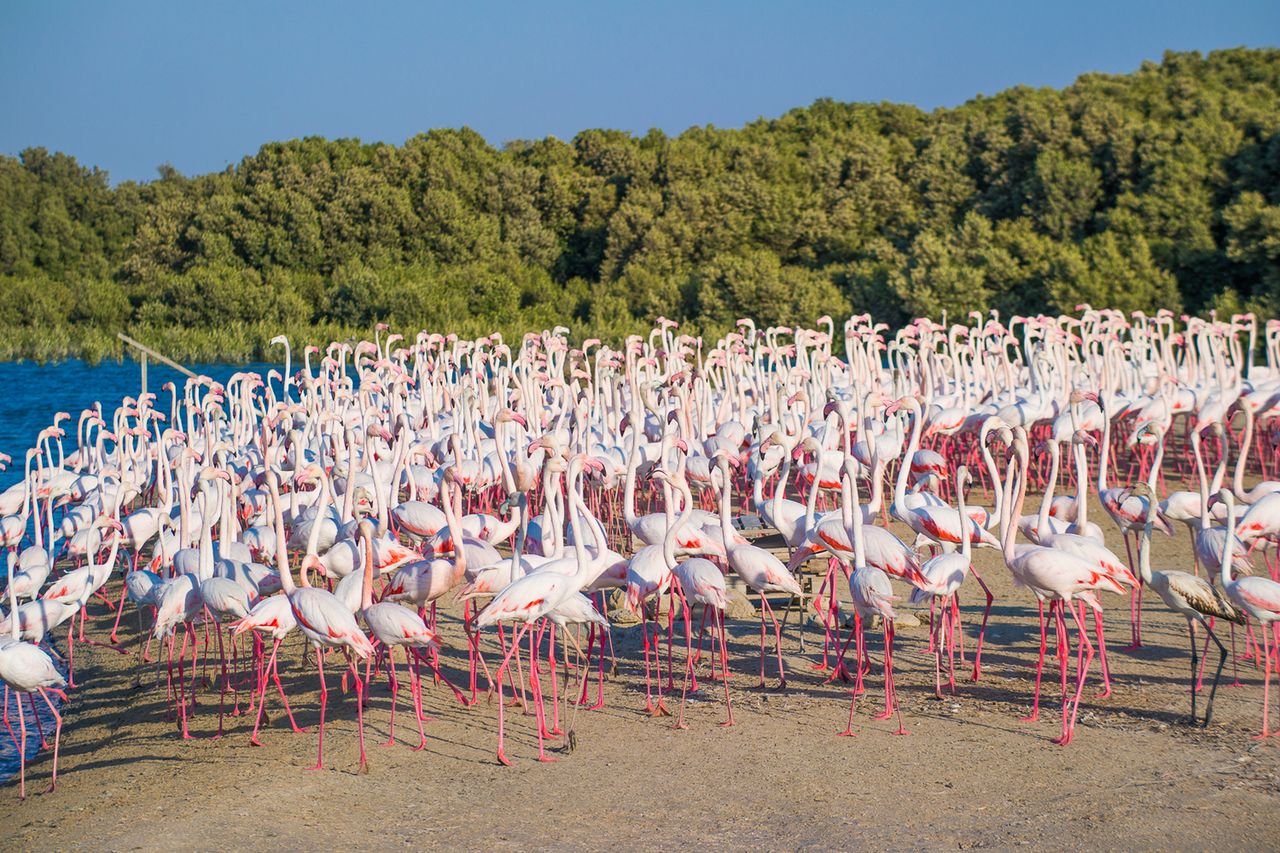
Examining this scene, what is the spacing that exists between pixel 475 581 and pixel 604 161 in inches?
1434

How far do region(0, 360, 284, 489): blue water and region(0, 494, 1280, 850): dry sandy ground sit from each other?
1403cm

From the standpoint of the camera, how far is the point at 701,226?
38.2 m

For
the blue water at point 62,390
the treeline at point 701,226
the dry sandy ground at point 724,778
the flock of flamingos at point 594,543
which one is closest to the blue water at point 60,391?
the blue water at point 62,390

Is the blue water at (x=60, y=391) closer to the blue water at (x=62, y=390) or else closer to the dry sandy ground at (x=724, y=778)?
the blue water at (x=62, y=390)

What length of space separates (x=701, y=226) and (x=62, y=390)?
62.5ft

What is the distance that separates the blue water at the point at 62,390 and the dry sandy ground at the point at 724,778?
1403 centimetres

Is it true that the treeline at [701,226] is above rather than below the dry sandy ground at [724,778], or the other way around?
above

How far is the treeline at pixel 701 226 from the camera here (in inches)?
1137

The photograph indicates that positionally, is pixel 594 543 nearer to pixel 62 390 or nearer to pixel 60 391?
pixel 60 391

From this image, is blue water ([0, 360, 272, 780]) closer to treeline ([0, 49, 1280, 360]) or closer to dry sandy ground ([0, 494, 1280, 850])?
treeline ([0, 49, 1280, 360])

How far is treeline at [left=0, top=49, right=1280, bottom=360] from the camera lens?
28891mm

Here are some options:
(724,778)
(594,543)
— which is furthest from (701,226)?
(724,778)

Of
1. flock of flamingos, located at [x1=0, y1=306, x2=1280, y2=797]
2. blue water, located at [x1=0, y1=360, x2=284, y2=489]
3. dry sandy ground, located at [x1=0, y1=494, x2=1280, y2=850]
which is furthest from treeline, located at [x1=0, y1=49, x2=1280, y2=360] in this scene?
dry sandy ground, located at [x1=0, y1=494, x2=1280, y2=850]

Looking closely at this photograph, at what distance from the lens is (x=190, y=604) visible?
727 centimetres
